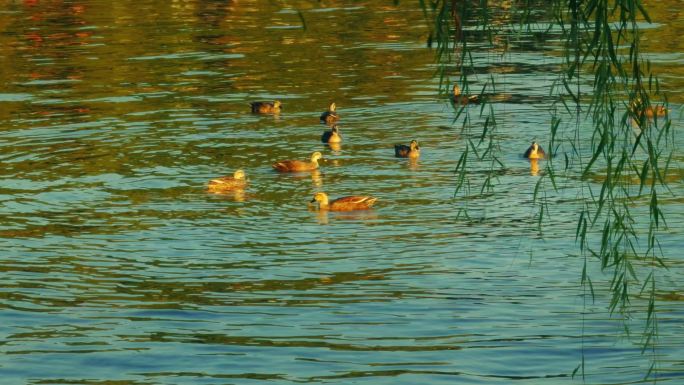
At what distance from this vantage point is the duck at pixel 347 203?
19453 millimetres

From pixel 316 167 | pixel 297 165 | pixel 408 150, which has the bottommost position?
pixel 316 167

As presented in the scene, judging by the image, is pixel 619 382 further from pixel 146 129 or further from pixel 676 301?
pixel 146 129

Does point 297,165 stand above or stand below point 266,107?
above

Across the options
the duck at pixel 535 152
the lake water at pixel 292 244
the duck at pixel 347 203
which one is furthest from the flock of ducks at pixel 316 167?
the duck at pixel 535 152

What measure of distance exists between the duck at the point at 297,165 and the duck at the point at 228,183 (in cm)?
122

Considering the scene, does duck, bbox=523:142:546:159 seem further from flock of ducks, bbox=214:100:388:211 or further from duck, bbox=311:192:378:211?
duck, bbox=311:192:378:211

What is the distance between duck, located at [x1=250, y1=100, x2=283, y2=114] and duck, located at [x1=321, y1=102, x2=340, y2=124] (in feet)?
3.56

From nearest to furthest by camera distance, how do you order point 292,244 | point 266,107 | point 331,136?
point 292,244 < point 331,136 < point 266,107

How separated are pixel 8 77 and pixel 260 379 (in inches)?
887

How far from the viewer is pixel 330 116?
26.1 metres

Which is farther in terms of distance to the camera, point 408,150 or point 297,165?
point 408,150

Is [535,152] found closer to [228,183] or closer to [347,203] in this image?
[347,203]

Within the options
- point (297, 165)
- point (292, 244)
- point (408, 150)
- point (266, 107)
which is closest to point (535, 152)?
point (408, 150)

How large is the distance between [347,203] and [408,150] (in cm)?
324
